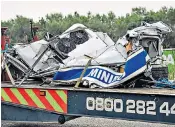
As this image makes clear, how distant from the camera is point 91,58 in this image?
19.0ft

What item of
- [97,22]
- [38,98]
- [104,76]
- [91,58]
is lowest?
[38,98]

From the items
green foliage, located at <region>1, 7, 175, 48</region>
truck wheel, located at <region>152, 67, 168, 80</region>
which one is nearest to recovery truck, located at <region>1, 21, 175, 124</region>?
truck wheel, located at <region>152, 67, 168, 80</region>

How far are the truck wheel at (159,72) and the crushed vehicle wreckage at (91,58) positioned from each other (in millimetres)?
57

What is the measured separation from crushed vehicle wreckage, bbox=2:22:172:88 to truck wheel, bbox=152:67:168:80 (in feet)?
0.19

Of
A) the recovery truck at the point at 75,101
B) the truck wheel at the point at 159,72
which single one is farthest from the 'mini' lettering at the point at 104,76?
the truck wheel at the point at 159,72

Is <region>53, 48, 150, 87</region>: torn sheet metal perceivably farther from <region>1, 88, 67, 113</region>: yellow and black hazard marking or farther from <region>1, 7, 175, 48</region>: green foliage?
<region>1, 7, 175, 48</region>: green foliage

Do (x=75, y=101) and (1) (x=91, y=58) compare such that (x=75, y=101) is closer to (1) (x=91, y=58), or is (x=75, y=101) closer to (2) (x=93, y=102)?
(2) (x=93, y=102)

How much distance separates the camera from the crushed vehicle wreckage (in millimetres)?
5488

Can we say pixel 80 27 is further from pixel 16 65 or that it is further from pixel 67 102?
pixel 67 102

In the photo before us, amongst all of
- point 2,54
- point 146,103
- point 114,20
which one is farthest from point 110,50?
point 114,20

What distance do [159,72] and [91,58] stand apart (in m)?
1.17

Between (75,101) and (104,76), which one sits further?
(104,76)

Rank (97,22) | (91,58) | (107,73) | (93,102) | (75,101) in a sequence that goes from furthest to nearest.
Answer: (97,22) < (91,58) < (107,73) < (75,101) < (93,102)

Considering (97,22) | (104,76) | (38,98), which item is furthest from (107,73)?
(97,22)
